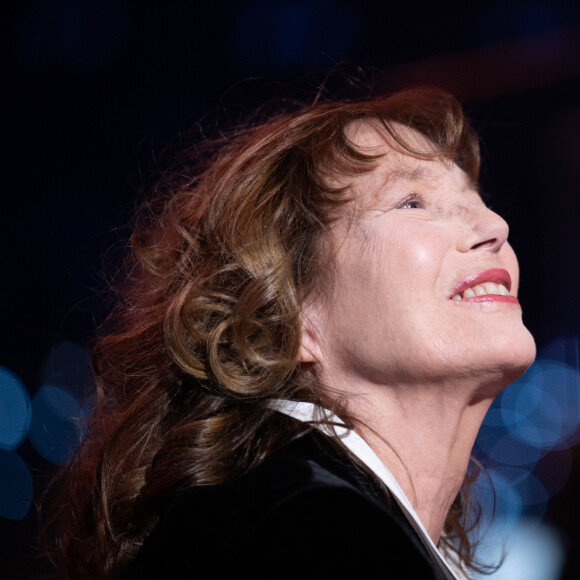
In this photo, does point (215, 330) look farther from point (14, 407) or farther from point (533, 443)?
point (533, 443)

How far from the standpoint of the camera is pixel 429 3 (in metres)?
2.67

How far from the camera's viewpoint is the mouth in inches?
44.9

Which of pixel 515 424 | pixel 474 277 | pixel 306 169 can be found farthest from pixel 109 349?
pixel 515 424

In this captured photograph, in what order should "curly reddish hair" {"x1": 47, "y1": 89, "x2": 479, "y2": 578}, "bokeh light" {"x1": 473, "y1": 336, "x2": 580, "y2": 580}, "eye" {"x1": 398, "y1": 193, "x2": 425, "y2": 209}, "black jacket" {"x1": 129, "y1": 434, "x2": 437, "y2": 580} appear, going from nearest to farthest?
"black jacket" {"x1": 129, "y1": 434, "x2": 437, "y2": 580} < "curly reddish hair" {"x1": 47, "y1": 89, "x2": 479, "y2": 578} < "eye" {"x1": 398, "y1": 193, "x2": 425, "y2": 209} < "bokeh light" {"x1": 473, "y1": 336, "x2": 580, "y2": 580}

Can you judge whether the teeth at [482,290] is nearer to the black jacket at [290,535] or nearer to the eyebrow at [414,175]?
the eyebrow at [414,175]

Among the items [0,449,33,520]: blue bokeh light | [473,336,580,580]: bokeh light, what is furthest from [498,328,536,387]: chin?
[473,336,580,580]: bokeh light

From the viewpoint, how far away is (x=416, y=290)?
113 centimetres

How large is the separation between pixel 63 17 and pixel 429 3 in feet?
4.54

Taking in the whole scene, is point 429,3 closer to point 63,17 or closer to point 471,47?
point 471,47

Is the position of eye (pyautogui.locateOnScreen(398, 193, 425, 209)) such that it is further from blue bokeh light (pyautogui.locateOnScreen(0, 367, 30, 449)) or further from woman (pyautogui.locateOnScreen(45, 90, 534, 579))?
blue bokeh light (pyautogui.locateOnScreen(0, 367, 30, 449))

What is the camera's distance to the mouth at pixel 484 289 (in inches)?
44.9

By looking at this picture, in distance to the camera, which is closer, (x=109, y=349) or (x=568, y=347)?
(x=109, y=349)

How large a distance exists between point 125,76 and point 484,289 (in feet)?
Result: 6.29

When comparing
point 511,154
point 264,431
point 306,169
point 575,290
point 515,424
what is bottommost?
point 515,424
